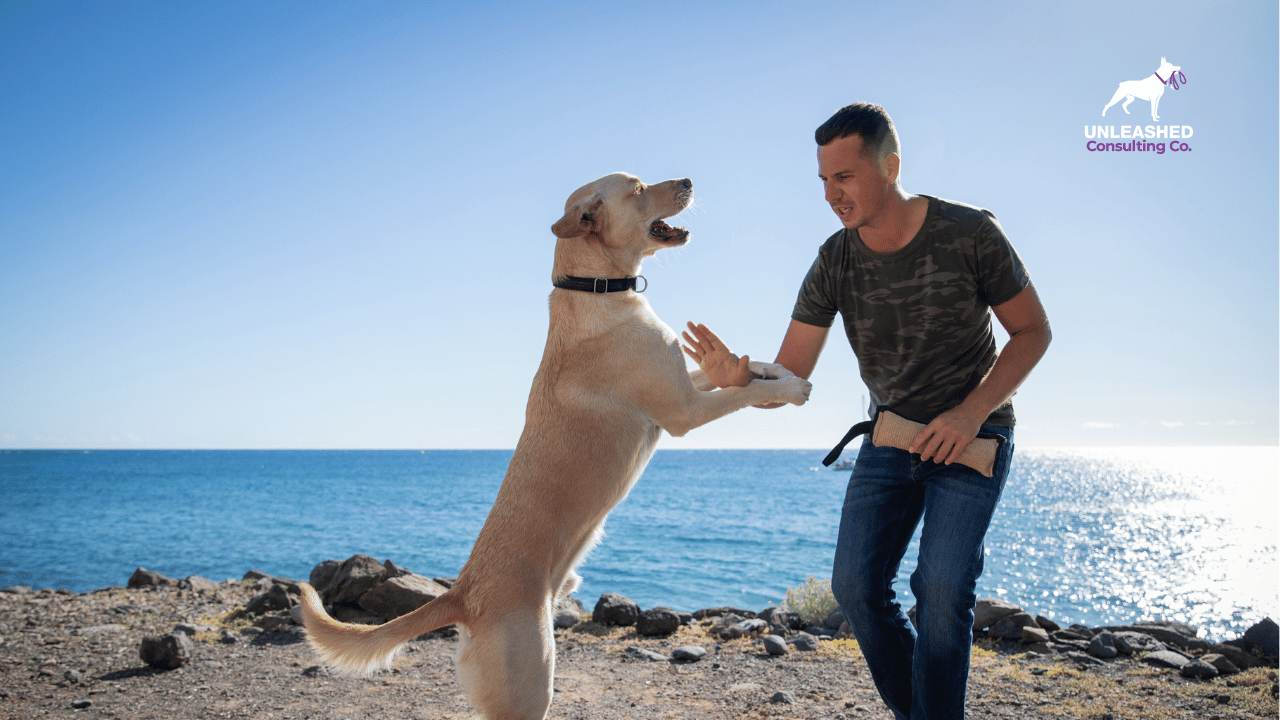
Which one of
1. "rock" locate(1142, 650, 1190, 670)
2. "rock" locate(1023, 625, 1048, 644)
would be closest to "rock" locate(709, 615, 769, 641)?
"rock" locate(1023, 625, 1048, 644)

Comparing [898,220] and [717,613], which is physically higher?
[898,220]

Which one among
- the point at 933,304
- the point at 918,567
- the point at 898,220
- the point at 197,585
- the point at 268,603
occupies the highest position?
the point at 898,220

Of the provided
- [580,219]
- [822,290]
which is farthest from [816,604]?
[580,219]

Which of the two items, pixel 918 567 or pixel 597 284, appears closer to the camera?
pixel 918 567

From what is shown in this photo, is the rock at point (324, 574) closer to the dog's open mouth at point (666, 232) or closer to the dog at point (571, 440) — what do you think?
the dog at point (571, 440)

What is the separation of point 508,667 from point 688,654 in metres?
4.01

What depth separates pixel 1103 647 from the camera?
20.2 ft

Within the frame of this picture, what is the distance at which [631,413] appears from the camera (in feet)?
10.5

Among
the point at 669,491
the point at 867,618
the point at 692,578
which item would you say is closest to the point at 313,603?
the point at 867,618

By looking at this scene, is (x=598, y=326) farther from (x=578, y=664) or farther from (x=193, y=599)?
(x=193, y=599)

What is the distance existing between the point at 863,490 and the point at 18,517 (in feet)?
173

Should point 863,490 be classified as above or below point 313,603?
above

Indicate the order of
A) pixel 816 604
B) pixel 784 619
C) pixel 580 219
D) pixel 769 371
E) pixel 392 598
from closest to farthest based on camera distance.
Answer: pixel 769 371, pixel 580 219, pixel 392 598, pixel 784 619, pixel 816 604

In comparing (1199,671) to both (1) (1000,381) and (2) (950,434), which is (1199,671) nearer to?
(1) (1000,381)
